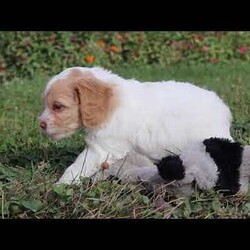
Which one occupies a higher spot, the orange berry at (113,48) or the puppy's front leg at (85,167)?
the orange berry at (113,48)

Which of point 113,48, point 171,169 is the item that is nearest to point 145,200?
point 171,169

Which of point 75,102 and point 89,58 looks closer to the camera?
point 75,102

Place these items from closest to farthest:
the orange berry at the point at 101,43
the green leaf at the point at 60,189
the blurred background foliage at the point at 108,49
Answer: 1. the green leaf at the point at 60,189
2. the blurred background foliage at the point at 108,49
3. the orange berry at the point at 101,43

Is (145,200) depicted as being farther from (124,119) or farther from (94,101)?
(94,101)

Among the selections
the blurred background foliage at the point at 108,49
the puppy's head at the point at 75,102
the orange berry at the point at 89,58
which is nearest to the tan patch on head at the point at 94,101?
the puppy's head at the point at 75,102

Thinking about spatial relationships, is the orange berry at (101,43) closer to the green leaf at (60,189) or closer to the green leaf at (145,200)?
the green leaf at (60,189)

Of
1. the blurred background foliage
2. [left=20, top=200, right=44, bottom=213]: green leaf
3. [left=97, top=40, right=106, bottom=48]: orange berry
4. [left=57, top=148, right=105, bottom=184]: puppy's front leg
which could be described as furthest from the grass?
[left=97, top=40, right=106, bottom=48]: orange berry

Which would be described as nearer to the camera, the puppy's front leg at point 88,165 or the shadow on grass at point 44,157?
the puppy's front leg at point 88,165

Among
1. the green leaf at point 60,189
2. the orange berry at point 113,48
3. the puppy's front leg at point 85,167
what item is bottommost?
the green leaf at point 60,189
